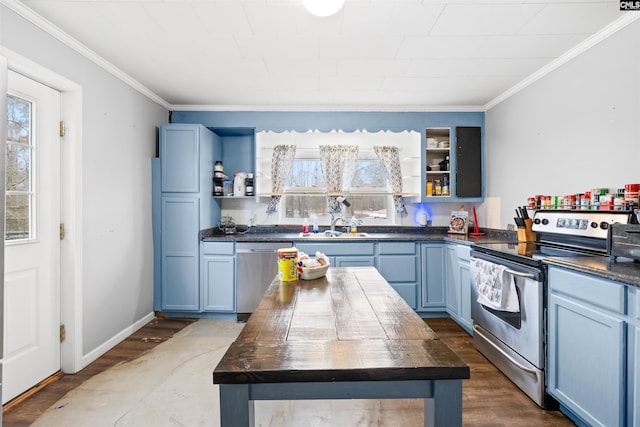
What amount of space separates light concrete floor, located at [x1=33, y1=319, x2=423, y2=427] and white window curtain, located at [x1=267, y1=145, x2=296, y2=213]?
221 centimetres

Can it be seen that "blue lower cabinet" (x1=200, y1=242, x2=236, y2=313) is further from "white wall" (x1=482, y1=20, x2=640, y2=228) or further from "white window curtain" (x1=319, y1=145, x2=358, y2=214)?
"white wall" (x1=482, y1=20, x2=640, y2=228)

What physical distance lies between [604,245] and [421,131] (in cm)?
238

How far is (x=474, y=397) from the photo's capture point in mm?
2156

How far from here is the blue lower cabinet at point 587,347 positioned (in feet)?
5.09

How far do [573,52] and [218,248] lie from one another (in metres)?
3.73

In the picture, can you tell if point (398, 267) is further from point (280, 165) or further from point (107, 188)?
point (107, 188)

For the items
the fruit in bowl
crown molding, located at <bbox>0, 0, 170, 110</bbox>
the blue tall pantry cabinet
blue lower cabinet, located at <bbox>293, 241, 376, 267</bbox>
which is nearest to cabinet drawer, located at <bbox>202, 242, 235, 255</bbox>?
the blue tall pantry cabinet

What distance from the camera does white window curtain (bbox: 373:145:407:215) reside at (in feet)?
13.8

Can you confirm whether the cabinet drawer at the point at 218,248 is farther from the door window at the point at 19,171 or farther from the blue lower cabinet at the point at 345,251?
the door window at the point at 19,171

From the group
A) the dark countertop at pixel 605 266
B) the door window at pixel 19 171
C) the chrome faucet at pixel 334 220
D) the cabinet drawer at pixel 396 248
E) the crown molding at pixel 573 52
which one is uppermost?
the crown molding at pixel 573 52

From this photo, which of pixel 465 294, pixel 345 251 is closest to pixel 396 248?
pixel 345 251

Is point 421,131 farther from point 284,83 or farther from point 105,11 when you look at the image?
point 105,11

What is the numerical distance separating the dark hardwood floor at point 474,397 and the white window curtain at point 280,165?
7.00ft

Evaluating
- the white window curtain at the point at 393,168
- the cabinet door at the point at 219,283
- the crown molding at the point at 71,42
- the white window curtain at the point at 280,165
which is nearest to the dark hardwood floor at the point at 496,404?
the white window curtain at the point at 393,168
